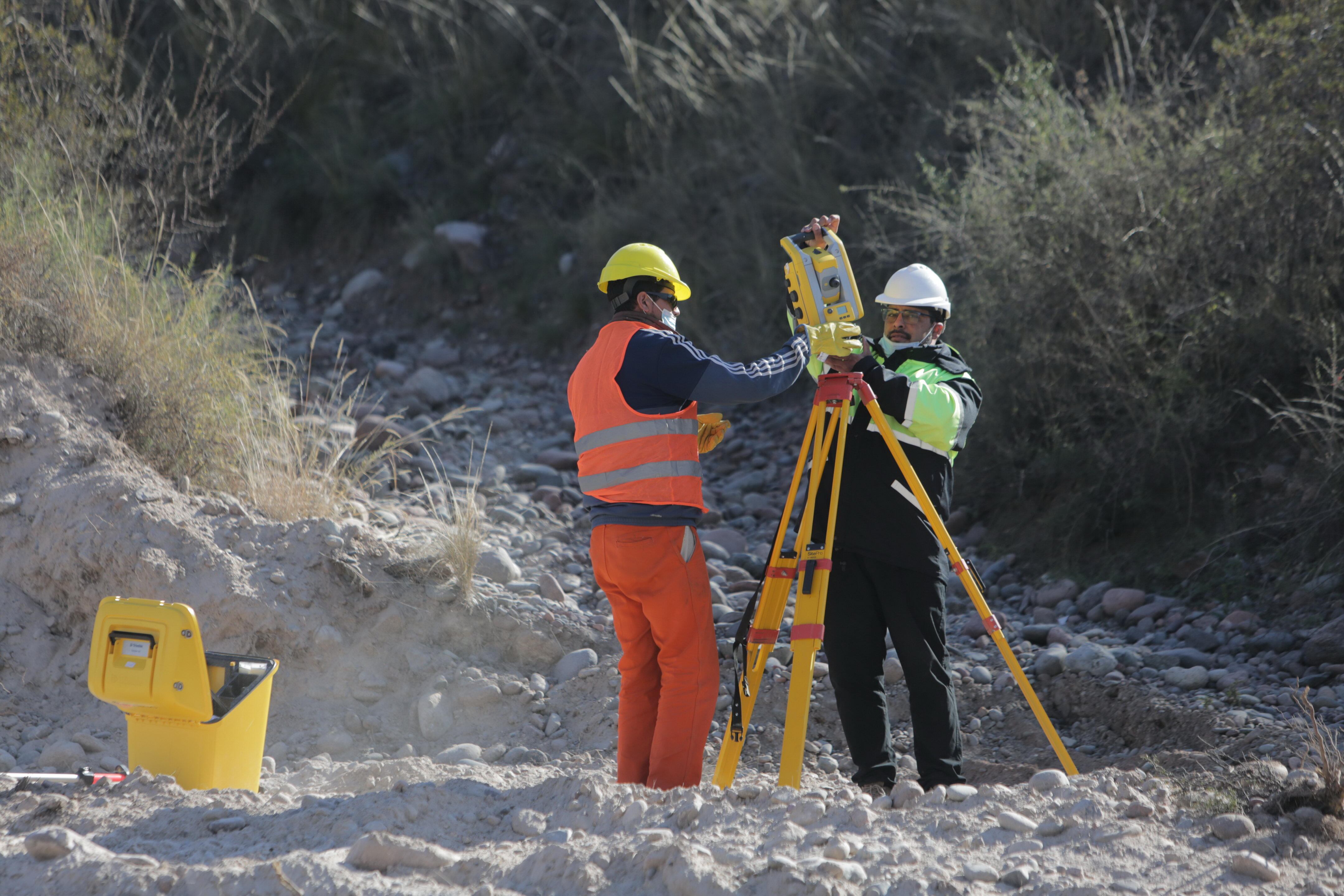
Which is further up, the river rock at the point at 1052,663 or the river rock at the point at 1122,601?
the river rock at the point at 1122,601

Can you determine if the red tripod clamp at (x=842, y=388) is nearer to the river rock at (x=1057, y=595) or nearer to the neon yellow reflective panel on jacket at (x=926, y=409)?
the neon yellow reflective panel on jacket at (x=926, y=409)

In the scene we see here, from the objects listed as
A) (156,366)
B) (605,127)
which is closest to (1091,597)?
A: (156,366)

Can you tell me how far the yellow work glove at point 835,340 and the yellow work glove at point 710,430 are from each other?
532mm

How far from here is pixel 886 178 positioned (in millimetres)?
→ 8820

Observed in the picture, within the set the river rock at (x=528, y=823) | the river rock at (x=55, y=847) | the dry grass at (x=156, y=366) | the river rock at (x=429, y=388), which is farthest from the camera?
the river rock at (x=429, y=388)

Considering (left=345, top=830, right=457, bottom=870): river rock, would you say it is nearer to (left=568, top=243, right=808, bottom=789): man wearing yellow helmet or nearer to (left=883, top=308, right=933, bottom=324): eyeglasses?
(left=568, top=243, right=808, bottom=789): man wearing yellow helmet

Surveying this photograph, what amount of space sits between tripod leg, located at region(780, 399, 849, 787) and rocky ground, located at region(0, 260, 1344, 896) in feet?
0.53

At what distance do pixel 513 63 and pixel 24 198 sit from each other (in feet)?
21.2

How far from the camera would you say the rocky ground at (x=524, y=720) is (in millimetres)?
2865

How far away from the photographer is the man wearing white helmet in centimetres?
373

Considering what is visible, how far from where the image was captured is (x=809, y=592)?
3.60 meters

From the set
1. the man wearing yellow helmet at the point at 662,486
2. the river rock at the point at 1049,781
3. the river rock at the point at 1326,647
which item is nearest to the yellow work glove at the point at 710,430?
the man wearing yellow helmet at the point at 662,486

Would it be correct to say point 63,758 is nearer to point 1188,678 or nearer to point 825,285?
point 825,285

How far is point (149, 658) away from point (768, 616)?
199 cm
